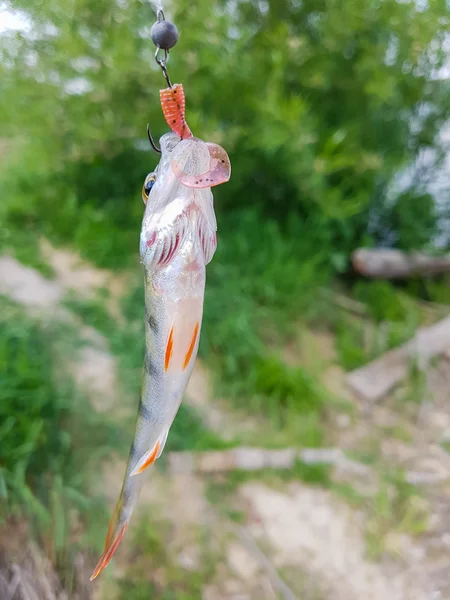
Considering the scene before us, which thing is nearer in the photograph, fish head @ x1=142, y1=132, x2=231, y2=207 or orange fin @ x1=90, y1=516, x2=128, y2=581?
fish head @ x1=142, y1=132, x2=231, y2=207

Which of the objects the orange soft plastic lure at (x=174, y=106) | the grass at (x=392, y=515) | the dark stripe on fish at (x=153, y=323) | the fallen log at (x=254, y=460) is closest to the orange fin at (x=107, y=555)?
the dark stripe on fish at (x=153, y=323)

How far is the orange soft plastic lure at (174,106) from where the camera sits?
767 millimetres

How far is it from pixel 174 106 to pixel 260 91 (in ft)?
7.38

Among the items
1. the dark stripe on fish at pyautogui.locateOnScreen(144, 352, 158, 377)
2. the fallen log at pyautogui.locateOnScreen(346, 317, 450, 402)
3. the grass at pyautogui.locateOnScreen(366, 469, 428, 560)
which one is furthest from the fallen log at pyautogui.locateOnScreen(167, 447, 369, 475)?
the dark stripe on fish at pyautogui.locateOnScreen(144, 352, 158, 377)

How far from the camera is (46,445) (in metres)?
1.95

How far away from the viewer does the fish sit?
752 mm

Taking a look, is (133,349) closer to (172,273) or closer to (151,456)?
(151,456)

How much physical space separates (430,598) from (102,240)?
9.75 ft

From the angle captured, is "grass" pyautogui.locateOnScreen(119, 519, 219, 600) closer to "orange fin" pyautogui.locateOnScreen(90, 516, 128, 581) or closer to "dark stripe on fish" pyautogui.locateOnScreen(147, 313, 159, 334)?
"orange fin" pyautogui.locateOnScreen(90, 516, 128, 581)

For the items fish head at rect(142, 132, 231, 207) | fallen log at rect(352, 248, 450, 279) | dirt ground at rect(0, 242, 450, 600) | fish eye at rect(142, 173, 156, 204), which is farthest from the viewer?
fallen log at rect(352, 248, 450, 279)

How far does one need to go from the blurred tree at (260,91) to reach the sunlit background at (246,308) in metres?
0.02

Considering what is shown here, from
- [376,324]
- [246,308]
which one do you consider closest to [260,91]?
[246,308]

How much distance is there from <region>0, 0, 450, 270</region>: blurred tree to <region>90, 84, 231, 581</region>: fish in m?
1.87

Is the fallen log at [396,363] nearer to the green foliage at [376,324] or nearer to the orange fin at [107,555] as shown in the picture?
the green foliage at [376,324]
